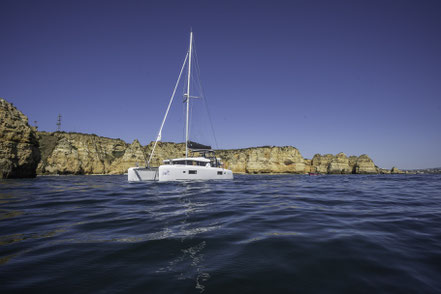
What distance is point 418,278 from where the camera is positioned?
2176 mm

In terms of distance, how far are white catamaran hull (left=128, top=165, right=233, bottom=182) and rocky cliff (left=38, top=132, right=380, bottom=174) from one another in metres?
30.2

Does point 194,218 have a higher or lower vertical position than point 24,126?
lower

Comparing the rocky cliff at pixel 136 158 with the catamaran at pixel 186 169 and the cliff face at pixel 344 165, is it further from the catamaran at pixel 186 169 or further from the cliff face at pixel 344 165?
the catamaran at pixel 186 169

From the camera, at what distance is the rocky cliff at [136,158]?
194 feet

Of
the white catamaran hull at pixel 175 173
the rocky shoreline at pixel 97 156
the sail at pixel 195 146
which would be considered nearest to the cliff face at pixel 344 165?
the rocky shoreline at pixel 97 156

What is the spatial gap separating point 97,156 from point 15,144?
138ft

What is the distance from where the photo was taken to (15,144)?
26.9 m

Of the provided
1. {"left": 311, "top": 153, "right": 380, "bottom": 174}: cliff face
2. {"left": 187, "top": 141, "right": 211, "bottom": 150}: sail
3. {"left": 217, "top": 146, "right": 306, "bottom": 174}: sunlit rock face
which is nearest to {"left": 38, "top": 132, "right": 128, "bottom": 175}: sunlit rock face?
{"left": 217, "top": 146, "right": 306, "bottom": 174}: sunlit rock face

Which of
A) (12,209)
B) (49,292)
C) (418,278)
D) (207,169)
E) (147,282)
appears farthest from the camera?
(207,169)

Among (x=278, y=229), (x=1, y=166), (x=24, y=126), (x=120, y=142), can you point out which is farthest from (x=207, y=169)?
(x=120, y=142)

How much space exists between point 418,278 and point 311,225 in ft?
6.79

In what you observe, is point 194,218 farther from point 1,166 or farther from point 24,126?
point 24,126

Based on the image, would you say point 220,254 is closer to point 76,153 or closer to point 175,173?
point 175,173

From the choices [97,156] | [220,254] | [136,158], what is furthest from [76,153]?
[220,254]
